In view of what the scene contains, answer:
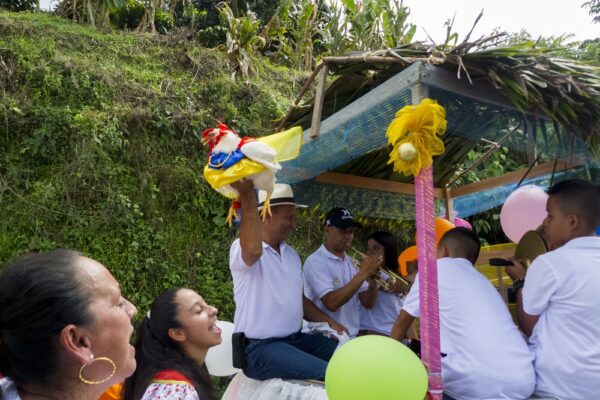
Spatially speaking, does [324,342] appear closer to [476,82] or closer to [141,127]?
[476,82]

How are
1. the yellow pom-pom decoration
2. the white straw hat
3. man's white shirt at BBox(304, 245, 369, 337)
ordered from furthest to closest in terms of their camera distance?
1. man's white shirt at BBox(304, 245, 369, 337)
2. the white straw hat
3. the yellow pom-pom decoration

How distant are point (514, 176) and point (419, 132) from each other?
2.20 m


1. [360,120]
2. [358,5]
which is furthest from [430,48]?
[358,5]

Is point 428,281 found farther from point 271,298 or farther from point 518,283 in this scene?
point 518,283

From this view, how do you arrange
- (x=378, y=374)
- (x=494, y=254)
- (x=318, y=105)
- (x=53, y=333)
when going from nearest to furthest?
(x=53, y=333) → (x=378, y=374) → (x=318, y=105) → (x=494, y=254)

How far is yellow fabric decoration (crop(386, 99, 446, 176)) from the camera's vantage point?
2584mm

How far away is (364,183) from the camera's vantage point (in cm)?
439

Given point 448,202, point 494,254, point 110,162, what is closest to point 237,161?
point 448,202

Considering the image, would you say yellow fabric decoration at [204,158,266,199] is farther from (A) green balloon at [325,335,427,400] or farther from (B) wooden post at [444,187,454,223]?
(B) wooden post at [444,187,454,223]

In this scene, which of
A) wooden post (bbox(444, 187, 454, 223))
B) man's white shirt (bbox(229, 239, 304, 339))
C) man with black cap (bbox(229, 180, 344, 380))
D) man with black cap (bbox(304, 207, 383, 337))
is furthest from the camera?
wooden post (bbox(444, 187, 454, 223))

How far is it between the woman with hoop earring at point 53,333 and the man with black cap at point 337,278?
7.61ft

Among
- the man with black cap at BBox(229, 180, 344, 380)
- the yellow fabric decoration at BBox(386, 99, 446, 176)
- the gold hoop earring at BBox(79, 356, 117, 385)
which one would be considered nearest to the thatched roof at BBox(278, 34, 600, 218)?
the yellow fabric decoration at BBox(386, 99, 446, 176)

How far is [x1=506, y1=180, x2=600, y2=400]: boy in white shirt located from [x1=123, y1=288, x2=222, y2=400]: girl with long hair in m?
1.58

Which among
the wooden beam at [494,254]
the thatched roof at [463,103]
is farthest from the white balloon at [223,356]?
the wooden beam at [494,254]
